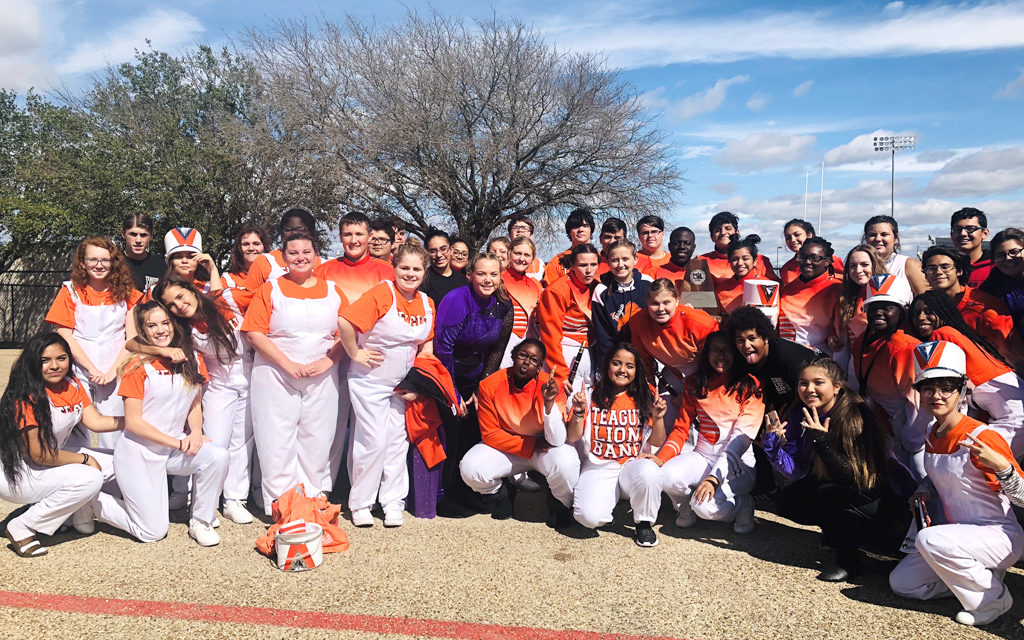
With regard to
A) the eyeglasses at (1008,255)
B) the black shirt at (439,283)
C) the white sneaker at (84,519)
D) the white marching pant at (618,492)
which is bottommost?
the white sneaker at (84,519)

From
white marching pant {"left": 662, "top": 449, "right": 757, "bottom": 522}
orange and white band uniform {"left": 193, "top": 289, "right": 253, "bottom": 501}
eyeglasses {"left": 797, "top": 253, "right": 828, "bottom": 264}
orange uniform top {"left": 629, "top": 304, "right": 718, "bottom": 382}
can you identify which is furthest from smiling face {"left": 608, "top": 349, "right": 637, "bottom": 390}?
orange and white band uniform {"left": 193, "top": 289, "right": 253, "bottom": 501}

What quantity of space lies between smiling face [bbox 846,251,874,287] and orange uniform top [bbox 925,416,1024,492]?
4.74ft

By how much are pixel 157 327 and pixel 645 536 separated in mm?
3123

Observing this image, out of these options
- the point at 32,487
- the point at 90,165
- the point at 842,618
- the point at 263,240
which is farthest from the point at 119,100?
the point at 842,618

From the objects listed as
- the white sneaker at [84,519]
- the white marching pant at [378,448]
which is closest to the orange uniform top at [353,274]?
the white marching pant at [378,448]

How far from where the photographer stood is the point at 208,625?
10.9 ft

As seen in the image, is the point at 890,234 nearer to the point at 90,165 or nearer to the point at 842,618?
the point at 842,618

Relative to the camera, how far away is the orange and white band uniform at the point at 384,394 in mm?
4734

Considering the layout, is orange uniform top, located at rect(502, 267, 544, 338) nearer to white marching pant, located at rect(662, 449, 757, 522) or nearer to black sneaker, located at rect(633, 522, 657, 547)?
white marching pant, located at rect(662, 449, 757, 522)

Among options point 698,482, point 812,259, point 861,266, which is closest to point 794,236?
point 812,259

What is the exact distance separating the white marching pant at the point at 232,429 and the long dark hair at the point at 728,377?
2970mm

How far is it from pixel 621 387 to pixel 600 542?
946 mm

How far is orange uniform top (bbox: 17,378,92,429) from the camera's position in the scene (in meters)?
4.10

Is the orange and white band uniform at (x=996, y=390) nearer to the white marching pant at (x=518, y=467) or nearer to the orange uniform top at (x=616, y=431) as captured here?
the orange uniform top at (x=616, y=431)
